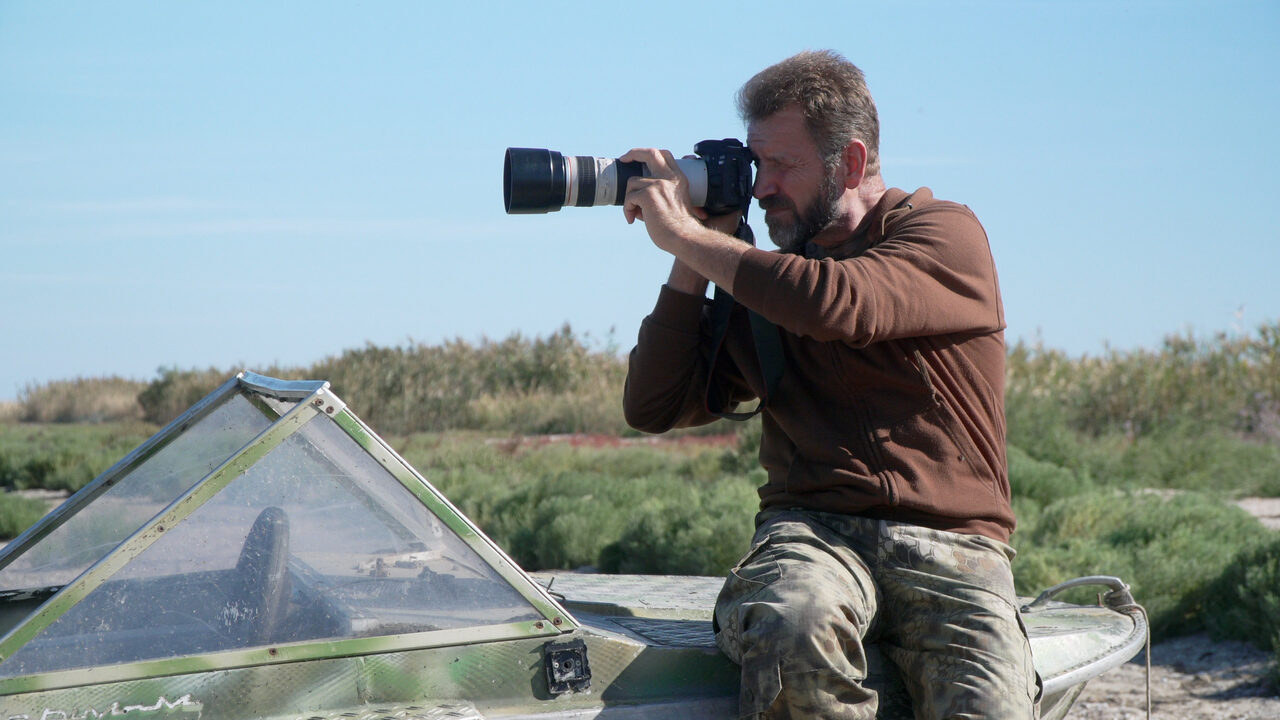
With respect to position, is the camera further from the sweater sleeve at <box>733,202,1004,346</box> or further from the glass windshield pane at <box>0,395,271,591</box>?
the glass windshield pane at <box>0,395,271,591</box>

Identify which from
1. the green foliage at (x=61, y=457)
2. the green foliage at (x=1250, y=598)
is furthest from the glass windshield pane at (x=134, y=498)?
the green foliage at (x=61, y=457)

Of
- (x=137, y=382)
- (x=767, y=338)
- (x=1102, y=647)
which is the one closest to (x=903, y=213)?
Answer: (x=767, y=338)

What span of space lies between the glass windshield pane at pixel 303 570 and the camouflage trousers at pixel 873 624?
1.53 ft

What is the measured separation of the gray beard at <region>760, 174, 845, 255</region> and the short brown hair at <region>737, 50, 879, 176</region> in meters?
0.07

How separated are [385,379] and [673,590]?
52.4ft

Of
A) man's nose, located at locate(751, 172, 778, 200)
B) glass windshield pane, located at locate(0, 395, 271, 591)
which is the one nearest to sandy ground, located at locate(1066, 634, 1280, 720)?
man's nose, located at locate(751, 172, 778, 200)

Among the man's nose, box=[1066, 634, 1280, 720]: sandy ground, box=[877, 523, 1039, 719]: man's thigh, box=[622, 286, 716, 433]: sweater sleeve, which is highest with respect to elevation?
the man's nose

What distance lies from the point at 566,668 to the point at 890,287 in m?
1.03

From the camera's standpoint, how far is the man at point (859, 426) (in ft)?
7.34

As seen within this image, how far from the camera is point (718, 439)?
14.0 meters

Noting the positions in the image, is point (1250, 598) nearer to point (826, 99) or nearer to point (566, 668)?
point (826, 99)

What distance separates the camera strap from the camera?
2729 millimetres

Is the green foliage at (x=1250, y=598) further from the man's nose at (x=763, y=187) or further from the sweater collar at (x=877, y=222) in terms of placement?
the man's nose at (x=763, y=187)

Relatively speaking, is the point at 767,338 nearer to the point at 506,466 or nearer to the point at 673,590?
the point at 673,590
